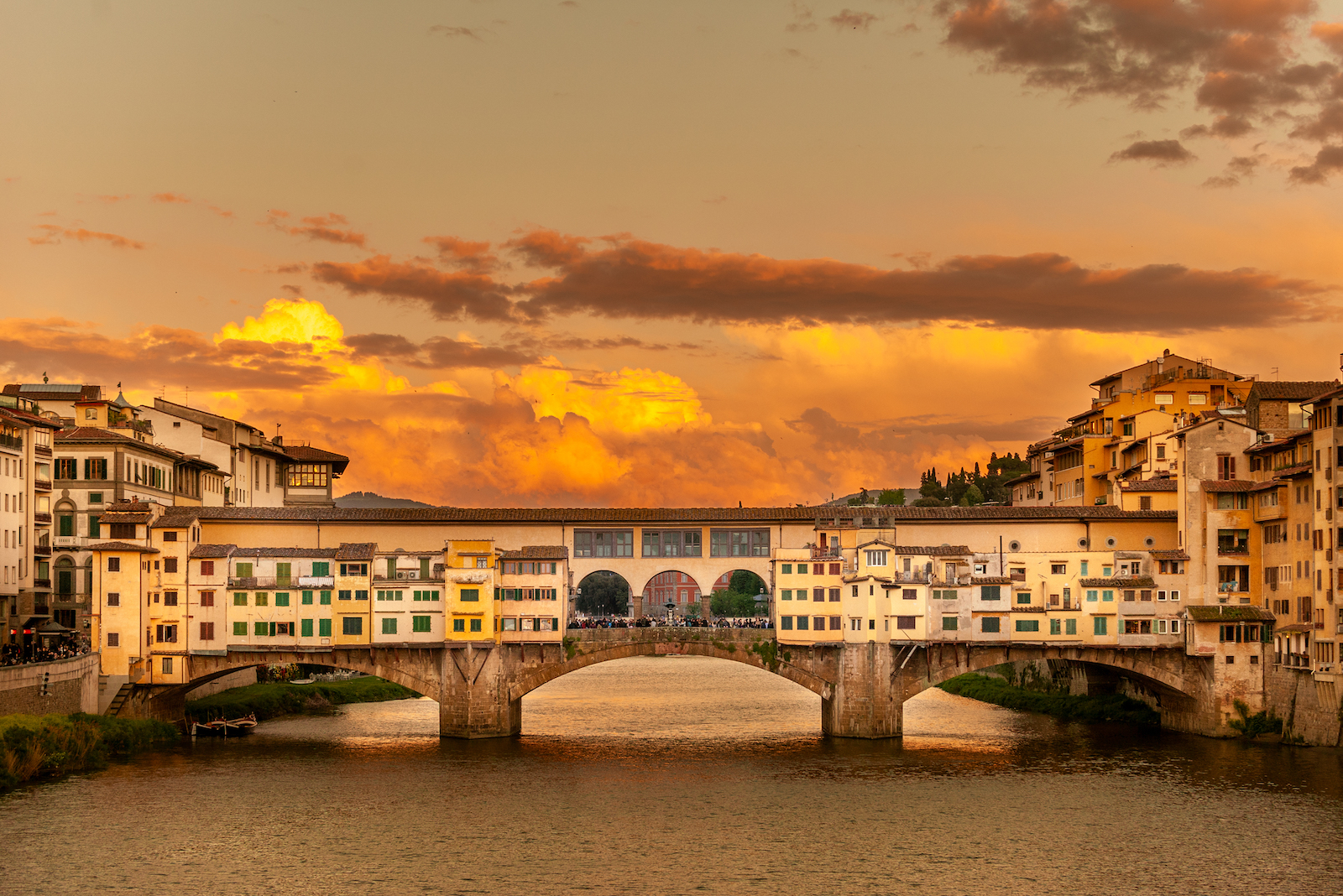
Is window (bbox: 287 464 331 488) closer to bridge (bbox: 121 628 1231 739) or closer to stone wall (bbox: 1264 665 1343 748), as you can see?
bridge (bbox: 121 628 1231 739)

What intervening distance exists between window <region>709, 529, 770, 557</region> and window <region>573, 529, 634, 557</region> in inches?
166

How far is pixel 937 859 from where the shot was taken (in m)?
47.5

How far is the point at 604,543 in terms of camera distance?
76.9m

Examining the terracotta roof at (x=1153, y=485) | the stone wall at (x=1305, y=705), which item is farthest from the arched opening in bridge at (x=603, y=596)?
the stone wall at (x=1305, y=705)

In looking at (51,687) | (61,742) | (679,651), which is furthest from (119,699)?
(679,651)

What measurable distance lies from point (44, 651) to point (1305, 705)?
56.6 metres

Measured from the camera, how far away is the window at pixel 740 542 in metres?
76.9

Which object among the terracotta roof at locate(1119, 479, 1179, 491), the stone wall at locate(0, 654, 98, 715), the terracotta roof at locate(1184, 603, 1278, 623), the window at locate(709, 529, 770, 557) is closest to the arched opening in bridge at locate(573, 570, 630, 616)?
the window at locate(709, 529, 770, 557)

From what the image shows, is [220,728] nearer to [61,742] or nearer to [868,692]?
[61,742]

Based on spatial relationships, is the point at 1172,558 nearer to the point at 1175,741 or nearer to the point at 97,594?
the point at 1175,741

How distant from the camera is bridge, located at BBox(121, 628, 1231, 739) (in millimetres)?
71000

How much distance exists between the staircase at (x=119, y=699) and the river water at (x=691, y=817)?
3928 mm

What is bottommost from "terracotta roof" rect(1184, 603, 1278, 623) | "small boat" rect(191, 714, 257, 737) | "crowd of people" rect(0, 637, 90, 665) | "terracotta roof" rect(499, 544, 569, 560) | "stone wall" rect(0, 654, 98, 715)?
"small boat" rect(191, 714, 257, 737)

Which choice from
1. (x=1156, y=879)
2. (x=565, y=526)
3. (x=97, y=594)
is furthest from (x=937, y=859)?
(x=97, y=594)
